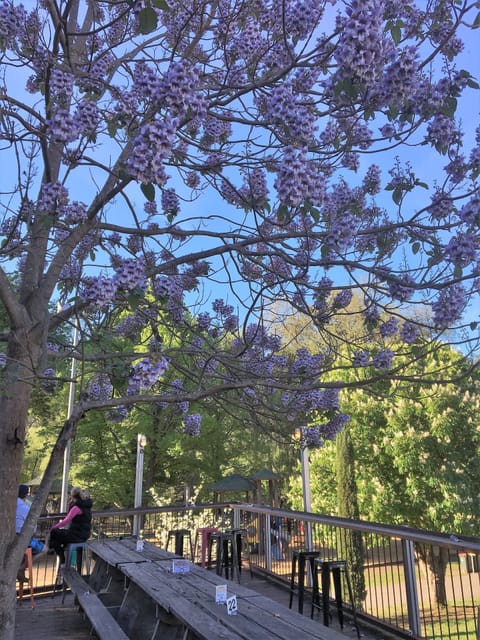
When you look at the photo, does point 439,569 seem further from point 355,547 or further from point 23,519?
point 23,519

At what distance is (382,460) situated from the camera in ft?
50.9

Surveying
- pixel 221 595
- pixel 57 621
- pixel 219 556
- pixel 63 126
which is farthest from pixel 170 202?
pixel 219 556

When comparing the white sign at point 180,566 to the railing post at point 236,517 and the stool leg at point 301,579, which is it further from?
the railing post at point 236,517

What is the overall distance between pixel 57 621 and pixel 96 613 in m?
1.90

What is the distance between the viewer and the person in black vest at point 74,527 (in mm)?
7289

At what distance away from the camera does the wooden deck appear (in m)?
5.55

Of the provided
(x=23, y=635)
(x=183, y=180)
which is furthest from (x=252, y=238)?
(x=23, y=635)

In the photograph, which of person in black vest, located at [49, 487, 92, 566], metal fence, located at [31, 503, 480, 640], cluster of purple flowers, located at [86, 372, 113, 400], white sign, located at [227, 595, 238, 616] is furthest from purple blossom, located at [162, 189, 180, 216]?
person in black vest, located at [49, 487, 92, 566]

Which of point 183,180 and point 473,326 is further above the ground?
point 183,180

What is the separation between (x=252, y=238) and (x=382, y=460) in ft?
41.9

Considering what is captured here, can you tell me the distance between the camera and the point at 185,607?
3.86m

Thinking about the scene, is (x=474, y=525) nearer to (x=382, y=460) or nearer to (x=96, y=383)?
(x=382, y=460)

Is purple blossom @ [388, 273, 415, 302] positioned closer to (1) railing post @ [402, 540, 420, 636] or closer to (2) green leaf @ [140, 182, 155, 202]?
(2) green leaf @ [140, 182, 155, 202]

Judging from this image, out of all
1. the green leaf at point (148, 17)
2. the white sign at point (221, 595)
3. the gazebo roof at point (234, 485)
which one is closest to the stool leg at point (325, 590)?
the white sign at point (221, 595)
